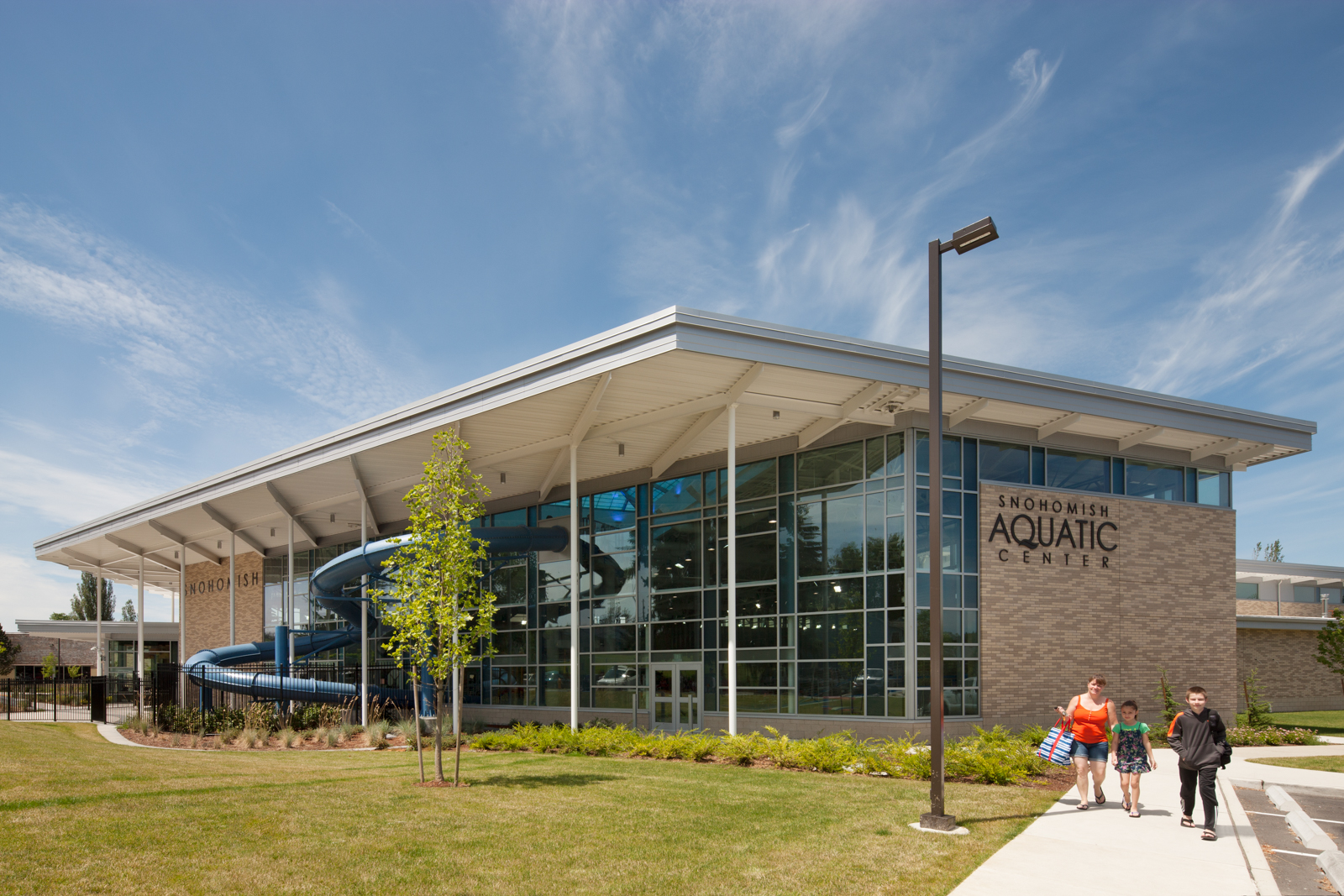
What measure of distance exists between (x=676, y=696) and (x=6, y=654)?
49422 millimetres

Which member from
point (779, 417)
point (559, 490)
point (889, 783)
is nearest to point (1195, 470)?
point (779, 417)

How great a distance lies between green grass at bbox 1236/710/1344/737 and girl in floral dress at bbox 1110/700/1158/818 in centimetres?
1600

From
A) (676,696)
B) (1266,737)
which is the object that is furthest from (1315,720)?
(676,696)

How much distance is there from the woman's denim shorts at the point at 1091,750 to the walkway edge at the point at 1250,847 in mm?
1582

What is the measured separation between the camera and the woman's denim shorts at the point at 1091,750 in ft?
40.7

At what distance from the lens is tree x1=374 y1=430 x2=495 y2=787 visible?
1415 centimetres

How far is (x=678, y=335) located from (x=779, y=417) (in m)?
5.96

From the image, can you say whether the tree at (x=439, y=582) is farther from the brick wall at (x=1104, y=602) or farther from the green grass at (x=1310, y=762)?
the green grass at (x=1310, y=762)

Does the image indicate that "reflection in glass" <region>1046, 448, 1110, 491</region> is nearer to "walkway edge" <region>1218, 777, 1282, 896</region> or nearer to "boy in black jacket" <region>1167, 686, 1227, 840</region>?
"walkway edge" <region>1218, 777, 1282, 896</region>

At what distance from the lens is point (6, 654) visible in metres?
55.7

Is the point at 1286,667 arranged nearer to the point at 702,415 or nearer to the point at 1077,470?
the point at 1077,470

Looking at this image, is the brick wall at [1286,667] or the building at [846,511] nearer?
the building at [846,511]

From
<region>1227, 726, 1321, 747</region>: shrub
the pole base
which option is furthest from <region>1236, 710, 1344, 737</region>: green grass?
the pole base

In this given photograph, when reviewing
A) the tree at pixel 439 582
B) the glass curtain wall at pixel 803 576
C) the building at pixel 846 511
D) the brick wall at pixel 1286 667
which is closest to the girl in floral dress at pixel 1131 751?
the glass curtain wall at pixel 803 576
